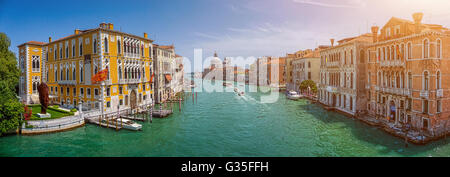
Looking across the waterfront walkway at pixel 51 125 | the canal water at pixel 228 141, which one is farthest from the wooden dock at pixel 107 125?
the waterfront walkway at pixel 51 125

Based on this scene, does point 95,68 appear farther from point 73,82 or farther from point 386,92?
point 386,92

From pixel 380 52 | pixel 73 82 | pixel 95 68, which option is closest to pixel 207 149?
pixel 95 68

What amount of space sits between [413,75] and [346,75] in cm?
969

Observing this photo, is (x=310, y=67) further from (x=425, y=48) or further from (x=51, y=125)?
(x=51, y=125)

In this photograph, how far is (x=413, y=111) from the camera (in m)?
18.5

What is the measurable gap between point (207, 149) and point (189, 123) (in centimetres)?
878

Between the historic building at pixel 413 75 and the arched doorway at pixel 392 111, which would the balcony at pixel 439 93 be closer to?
the historic building at pixel 413 75

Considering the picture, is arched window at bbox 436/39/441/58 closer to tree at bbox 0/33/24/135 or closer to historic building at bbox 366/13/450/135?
historic building at bbox 366/13/450/135

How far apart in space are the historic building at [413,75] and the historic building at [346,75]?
2.54 m

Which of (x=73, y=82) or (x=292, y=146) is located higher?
(x=73, y=82)

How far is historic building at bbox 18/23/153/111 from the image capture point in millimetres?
25984

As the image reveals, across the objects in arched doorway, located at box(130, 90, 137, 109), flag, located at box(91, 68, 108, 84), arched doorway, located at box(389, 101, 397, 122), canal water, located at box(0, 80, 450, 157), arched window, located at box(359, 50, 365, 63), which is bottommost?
canal water, located at box(0, 80, 450, 157)

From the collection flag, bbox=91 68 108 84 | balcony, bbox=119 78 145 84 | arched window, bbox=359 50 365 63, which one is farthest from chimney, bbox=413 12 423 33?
flag, bbox=91 68 108 84

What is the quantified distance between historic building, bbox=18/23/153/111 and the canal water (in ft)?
19.4
